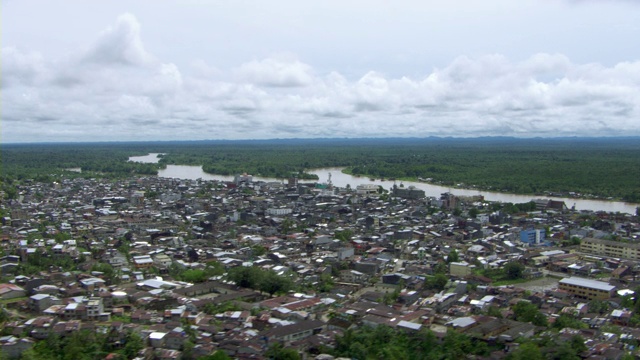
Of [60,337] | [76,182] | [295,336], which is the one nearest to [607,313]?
[295,336]

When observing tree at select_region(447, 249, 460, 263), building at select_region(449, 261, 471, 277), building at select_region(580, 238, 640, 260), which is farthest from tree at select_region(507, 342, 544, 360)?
building at select_region(580, 238, 640, 260)

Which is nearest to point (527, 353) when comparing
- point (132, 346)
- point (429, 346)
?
point (429, 346)

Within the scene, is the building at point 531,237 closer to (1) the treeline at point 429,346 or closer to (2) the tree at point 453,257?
(2) the tree at point 453,257

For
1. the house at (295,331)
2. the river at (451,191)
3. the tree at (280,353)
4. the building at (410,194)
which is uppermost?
the building at (410,194)

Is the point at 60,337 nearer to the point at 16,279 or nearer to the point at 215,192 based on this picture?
the point at 16,279

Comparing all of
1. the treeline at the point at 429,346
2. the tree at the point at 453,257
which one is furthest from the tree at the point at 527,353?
the tree at the point at 453,257

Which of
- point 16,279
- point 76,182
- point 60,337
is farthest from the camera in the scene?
point 76,182
